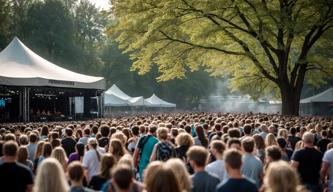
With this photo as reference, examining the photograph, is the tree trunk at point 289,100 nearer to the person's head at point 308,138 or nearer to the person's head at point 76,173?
the person's head at point 308,138

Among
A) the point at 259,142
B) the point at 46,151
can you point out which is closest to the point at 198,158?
the point at 259,142

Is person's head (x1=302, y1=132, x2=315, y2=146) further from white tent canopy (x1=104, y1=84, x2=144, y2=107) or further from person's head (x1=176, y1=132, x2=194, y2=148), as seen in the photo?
white tent canopy (x1=104, y1=84, x2=144, y2=107)

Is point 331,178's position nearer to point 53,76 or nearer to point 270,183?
point 270,183

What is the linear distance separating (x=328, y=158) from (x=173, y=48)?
23.2 m

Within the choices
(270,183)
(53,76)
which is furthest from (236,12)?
(270,183)

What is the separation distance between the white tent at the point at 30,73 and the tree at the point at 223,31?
3630mm

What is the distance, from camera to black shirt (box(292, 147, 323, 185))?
777 centimetres

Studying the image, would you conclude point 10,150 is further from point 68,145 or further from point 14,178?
point 68,145

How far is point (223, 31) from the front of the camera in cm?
3016

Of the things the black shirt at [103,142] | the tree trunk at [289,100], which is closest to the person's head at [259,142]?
the black shirt at [103,142]

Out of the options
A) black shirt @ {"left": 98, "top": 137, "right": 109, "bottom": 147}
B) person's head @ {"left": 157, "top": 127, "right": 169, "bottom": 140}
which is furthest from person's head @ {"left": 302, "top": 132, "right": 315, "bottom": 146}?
black shirt @ {"left": 98, "top": 137, "right": 109, "bottom": 147}

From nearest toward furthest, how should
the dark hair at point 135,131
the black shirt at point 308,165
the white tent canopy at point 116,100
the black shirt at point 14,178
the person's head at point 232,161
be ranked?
1. the person's head at point 232,161
2. the black shirt at point 14,178
3. the black shirt at point 308,165
4. the dark hair at point 135,131
5. the white tent canopy at point 116,100

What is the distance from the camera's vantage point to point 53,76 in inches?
1096

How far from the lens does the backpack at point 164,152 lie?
844 cm
